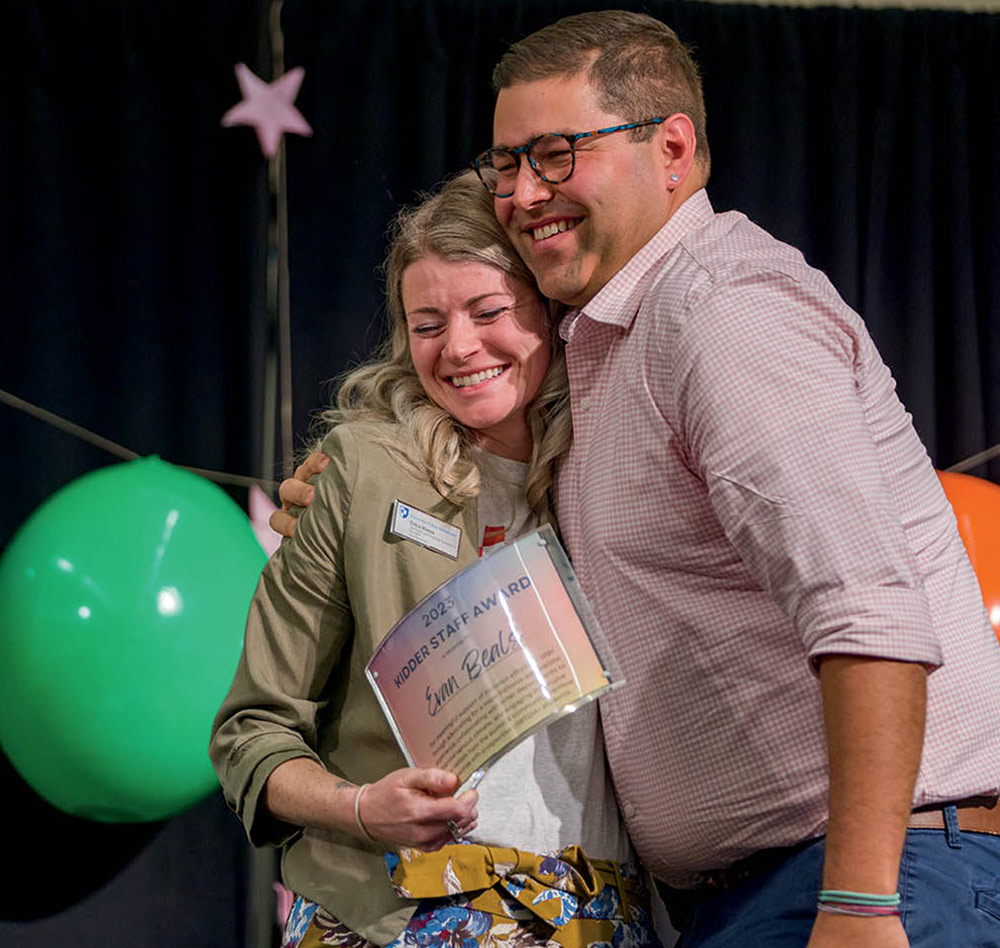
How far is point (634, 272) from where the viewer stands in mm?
1454

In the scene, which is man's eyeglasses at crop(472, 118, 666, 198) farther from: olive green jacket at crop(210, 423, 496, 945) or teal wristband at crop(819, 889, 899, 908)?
teal wristband at crop(819, 889, 899, 908)

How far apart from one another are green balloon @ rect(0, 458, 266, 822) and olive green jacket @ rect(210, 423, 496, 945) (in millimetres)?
872

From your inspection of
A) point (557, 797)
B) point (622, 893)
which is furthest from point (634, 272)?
point (622, 893)

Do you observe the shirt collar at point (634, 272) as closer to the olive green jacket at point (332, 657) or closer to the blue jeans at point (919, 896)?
the olive green jacket at point (332, 657)

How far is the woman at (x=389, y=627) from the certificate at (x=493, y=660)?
10 centimetres

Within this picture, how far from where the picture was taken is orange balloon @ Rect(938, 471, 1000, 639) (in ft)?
7.96

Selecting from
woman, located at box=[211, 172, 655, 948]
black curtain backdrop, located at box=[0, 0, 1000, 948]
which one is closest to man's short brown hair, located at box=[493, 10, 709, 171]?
woman, located at box=[211, 172, 655, 948]

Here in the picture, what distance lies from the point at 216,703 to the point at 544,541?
1399mm

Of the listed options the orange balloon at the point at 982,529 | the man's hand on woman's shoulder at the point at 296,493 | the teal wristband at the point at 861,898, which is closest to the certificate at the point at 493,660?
the teal wristband at the point at 861,898

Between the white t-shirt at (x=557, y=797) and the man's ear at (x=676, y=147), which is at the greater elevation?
the man's ear at (x=676, y=147)

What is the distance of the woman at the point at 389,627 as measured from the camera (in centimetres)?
142

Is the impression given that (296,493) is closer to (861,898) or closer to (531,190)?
(531,190)

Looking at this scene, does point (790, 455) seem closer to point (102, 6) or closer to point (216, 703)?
point (216, 703)

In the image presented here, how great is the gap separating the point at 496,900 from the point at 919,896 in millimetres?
466
